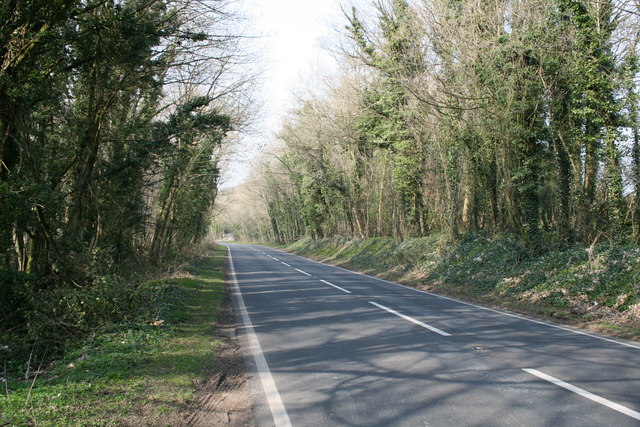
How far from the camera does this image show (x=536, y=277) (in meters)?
13.4

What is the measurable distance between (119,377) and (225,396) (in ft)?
4.68

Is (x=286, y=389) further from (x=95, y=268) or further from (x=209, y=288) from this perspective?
(x=209, y=288)

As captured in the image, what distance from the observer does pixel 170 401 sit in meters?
5.25

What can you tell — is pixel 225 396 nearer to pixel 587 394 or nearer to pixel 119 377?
pixel 119 377

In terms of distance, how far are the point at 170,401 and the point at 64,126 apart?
8.89 metres

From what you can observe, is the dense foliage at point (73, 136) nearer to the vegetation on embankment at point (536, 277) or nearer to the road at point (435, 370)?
the road at point (435, 370)

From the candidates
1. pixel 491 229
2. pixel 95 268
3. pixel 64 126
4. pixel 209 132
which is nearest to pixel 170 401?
pixel 95 268

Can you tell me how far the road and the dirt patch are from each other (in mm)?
225

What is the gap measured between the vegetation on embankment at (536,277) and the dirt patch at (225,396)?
6855 mm

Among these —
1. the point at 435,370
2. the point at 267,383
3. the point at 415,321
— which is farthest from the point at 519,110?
the point at 267,383

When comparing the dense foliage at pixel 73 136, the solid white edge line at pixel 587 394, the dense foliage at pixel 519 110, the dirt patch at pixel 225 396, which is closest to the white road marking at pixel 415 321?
the solid white edge line at pixel 587 394

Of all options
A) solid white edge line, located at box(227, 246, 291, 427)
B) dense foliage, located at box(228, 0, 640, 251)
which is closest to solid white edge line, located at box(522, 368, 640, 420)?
solid white edge line, located at box(227, 246, 291, 427)

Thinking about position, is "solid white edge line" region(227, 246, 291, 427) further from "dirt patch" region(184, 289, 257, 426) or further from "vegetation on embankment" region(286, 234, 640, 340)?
"vegetation on embankment" region(286, 234, 640, 340)

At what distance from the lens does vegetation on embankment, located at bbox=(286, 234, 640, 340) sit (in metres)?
9.96
